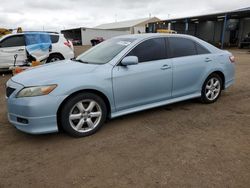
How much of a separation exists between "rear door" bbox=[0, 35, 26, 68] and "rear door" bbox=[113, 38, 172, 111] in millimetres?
6968

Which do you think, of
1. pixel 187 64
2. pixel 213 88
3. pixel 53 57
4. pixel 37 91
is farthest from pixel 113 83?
pixel 53 57

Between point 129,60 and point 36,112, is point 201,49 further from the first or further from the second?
point 36,112

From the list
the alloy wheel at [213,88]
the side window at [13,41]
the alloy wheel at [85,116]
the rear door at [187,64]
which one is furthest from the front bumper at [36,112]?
the side window at [13,41]

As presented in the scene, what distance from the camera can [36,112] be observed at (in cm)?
316

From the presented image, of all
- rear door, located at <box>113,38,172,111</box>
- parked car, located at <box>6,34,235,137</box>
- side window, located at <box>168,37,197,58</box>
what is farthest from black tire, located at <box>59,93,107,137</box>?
side window, located at <box>168,37,197,58</box>

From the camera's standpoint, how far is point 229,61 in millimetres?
5242

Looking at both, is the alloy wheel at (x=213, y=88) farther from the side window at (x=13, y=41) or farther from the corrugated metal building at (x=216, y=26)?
the corrugated metal building at (x=216, y=26)

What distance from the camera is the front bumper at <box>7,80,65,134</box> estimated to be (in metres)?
3.17

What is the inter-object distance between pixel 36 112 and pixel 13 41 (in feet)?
24.3

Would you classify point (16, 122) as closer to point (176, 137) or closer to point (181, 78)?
point (176, 137)

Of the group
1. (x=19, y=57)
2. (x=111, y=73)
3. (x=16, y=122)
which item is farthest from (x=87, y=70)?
(x=19, y=57)

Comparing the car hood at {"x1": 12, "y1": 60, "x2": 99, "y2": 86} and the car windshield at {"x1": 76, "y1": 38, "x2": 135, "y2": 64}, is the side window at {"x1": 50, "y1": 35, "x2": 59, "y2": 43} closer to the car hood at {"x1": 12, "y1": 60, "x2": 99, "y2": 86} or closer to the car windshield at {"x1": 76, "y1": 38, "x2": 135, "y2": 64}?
the car windshield at {"x1": 76, "y1": 38, "x2": 135, "y2": 64}

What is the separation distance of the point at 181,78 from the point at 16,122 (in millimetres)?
2989

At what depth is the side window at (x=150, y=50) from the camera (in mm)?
4047
